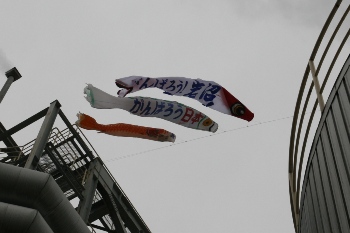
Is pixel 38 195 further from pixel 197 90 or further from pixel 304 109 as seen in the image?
pixel 197 90

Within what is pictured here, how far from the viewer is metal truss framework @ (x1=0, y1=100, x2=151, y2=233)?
1515cm

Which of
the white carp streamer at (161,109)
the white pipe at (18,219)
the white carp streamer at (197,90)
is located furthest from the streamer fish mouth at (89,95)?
the white pipe at (18,219)

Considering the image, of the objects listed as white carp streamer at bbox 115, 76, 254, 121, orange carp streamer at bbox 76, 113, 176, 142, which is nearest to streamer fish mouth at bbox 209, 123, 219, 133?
white carp streamer at bbox 115, 76, 254, 121

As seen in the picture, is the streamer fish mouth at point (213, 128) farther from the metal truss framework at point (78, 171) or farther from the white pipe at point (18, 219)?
the white pipe at point (18, 219)

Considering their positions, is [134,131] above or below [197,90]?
below

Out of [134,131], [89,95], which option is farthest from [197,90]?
[89,95]

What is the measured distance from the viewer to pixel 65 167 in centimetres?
1555

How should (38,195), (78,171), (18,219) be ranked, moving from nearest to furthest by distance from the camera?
(18,219) < (38,195) < (78,171)

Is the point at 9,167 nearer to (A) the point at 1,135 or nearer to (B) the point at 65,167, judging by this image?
(B) the point at 65,167

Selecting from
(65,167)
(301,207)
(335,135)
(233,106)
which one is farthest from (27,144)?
(335,135)

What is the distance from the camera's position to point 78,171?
56.0ft

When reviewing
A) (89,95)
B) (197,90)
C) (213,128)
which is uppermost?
(89,95)

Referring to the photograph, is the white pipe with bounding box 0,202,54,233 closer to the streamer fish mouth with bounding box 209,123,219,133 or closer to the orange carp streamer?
the orange carp streamer

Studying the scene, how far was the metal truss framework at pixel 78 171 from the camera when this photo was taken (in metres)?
15.1
